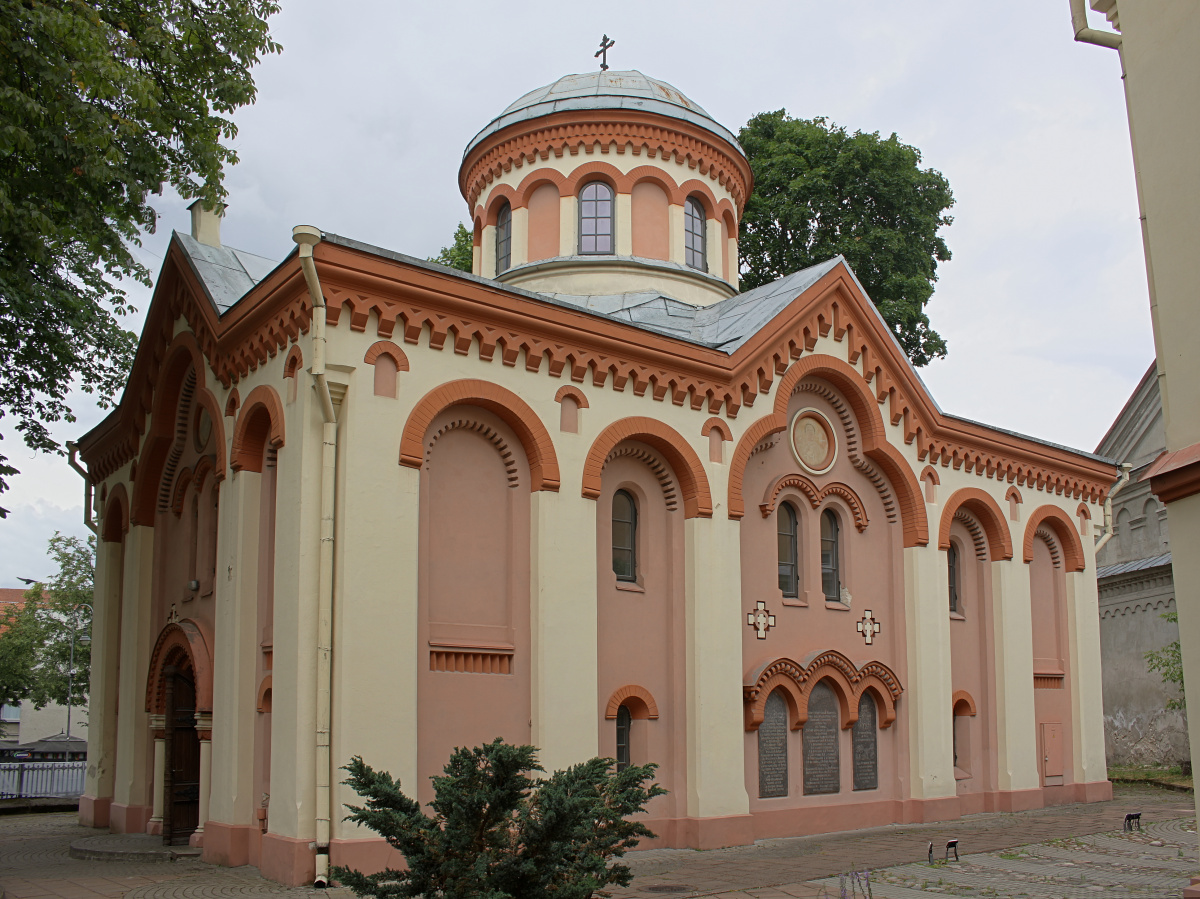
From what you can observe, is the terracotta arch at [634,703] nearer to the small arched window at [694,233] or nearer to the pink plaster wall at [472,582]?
the pink plaster wall at [472,582]

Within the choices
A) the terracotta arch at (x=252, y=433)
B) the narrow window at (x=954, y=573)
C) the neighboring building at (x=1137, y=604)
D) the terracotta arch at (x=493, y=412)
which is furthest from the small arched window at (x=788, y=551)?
the neighboring building at (x=1137, y=604)

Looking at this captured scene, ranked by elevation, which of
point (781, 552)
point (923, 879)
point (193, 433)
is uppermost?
point (193, 433)

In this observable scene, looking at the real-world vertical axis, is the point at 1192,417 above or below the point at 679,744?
above

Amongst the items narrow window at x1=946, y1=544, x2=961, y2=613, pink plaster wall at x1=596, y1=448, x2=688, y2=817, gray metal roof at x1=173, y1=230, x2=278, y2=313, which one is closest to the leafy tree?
gray metal roof at x1=173, y1=230, x2=278, y2=313

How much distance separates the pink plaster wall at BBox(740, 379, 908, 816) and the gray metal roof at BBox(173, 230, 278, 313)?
7.60 metres

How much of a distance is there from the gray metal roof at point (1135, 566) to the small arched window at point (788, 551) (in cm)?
1298

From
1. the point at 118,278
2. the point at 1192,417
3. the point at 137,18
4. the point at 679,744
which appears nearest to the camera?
the point at 1192,417

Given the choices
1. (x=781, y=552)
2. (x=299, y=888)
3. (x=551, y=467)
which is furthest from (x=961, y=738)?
(x=299, y=888)

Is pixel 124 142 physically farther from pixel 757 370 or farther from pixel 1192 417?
pixel 1192 417

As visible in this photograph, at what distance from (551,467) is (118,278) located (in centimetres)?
841

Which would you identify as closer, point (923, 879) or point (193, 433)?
point (923, 879)

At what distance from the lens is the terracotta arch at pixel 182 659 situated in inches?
566

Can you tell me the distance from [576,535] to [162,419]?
697 centimetres

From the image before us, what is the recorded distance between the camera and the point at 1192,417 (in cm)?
740
